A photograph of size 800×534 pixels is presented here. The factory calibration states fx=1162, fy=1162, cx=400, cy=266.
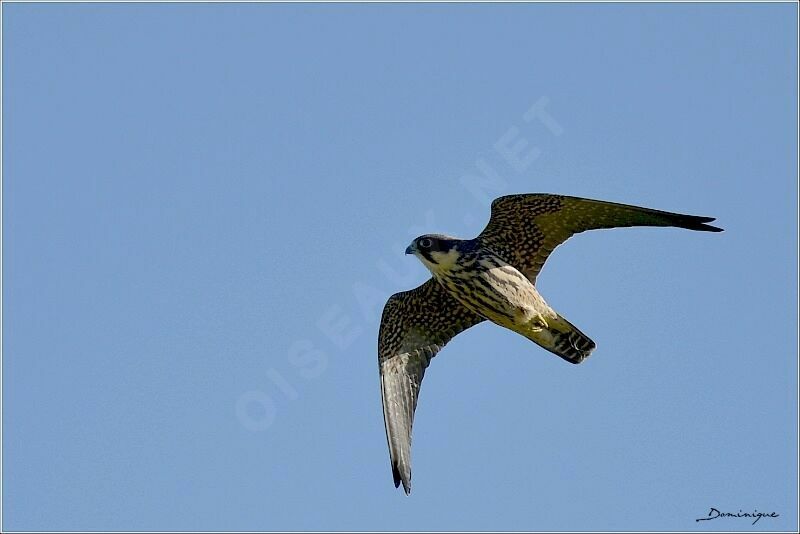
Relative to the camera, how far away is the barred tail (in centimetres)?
1288

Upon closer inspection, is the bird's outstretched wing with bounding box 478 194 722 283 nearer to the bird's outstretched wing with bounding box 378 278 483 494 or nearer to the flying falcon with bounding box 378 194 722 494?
the flying falcon with bounding box 378 194 722 494

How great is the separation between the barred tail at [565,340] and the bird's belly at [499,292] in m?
0.30

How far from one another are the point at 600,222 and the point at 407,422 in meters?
3.07

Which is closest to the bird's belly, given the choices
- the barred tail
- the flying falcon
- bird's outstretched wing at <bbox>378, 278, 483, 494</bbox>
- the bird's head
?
the flying falcon

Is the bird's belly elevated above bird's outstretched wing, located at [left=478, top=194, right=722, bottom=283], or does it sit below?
below

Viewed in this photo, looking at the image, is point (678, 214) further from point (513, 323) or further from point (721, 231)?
point (513, 323)

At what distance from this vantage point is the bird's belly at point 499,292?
41.5 feet

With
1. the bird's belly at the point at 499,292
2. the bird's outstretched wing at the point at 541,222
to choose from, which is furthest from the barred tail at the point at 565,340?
the bird's outstretched wing at the point at 541,222

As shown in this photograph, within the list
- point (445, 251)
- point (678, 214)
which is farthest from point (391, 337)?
point (678, 214)

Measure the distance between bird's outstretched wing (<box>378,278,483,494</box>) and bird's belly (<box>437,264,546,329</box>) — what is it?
0.68 m

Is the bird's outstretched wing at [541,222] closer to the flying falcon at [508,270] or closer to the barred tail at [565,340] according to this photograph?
the flying falcon at [508,270]

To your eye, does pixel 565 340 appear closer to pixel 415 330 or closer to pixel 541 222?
pixel 541 222

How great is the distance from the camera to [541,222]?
1291 cm

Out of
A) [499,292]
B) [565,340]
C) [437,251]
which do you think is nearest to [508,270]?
[499,292]
